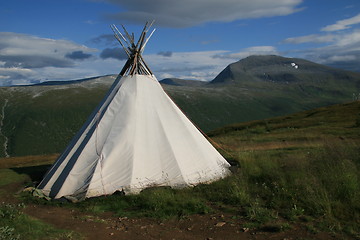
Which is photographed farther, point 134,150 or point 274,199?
point 134,150

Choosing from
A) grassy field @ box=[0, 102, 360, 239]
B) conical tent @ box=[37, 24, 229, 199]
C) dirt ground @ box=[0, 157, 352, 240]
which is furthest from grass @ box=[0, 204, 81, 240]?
conical tent @ box=[37, 24, 229, 199]

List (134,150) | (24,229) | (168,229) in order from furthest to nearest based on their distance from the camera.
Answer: (134,150), (168,229), (24,229)

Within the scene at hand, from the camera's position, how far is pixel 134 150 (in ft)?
39.6

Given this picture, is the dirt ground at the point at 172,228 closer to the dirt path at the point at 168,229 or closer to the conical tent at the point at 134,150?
the dirt path at the point at 168,229

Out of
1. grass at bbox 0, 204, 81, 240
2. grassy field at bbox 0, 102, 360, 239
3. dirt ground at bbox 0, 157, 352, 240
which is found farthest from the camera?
grassy field at bbox 0, 102, 360, 239

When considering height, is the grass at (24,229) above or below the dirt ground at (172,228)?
above

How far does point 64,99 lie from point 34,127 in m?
33.6

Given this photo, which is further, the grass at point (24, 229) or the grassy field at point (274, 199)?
the grassy field at point (274, 199)

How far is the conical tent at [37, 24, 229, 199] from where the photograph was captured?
37.9ft

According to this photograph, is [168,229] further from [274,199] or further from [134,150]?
[134,150]

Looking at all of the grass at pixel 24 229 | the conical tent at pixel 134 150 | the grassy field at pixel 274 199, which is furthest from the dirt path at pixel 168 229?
the conical tent at pixel 134 150

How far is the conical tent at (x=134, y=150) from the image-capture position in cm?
1155

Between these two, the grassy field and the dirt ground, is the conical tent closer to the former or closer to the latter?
the grassy field

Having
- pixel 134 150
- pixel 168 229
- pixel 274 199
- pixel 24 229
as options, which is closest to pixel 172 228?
pixel 168 229
